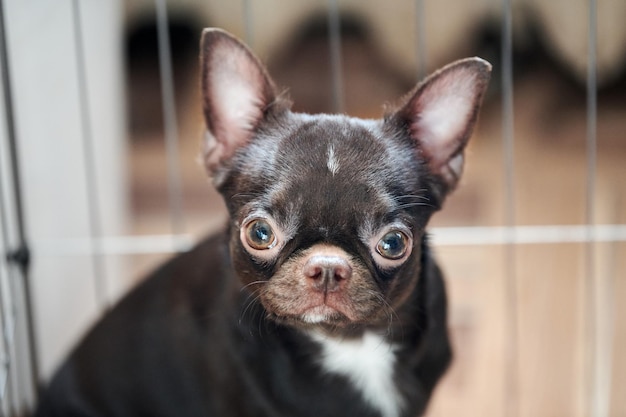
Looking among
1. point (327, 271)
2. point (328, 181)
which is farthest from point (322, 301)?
point (328, 181)

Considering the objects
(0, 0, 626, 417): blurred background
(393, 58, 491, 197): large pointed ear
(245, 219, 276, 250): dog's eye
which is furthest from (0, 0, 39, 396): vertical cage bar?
(393, 58, 491, 197): large pointed ear

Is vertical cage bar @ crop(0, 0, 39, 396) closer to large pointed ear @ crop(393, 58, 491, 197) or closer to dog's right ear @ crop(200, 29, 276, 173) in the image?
dog's right ear @ crop(200, 29, 276, 173)

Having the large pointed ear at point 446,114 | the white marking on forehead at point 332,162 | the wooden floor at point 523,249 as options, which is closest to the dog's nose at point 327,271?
the white marking on forehead at point 332,162

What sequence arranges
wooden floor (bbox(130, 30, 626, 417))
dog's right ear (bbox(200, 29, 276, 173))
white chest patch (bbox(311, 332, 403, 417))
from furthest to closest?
wooden floor (bbox(130, 30, 626, 417)) → white chest patch (bbox(311, 332, 403, 417)) → dog's right ear (bbox(200, 29, 276, 173))

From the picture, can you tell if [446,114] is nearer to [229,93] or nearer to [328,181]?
[328,181]

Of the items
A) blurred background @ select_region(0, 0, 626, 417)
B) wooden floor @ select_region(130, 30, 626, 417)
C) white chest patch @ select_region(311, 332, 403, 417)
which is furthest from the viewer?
wooden floor @ select_region(130, 30, 626, 417)

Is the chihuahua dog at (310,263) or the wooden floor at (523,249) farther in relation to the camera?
the wooden floor at (523,249)

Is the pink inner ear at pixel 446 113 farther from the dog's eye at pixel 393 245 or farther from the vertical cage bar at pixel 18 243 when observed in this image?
the vertical cage bar at pixel 18 243

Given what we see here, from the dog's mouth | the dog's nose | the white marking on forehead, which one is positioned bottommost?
the dog's mouth
